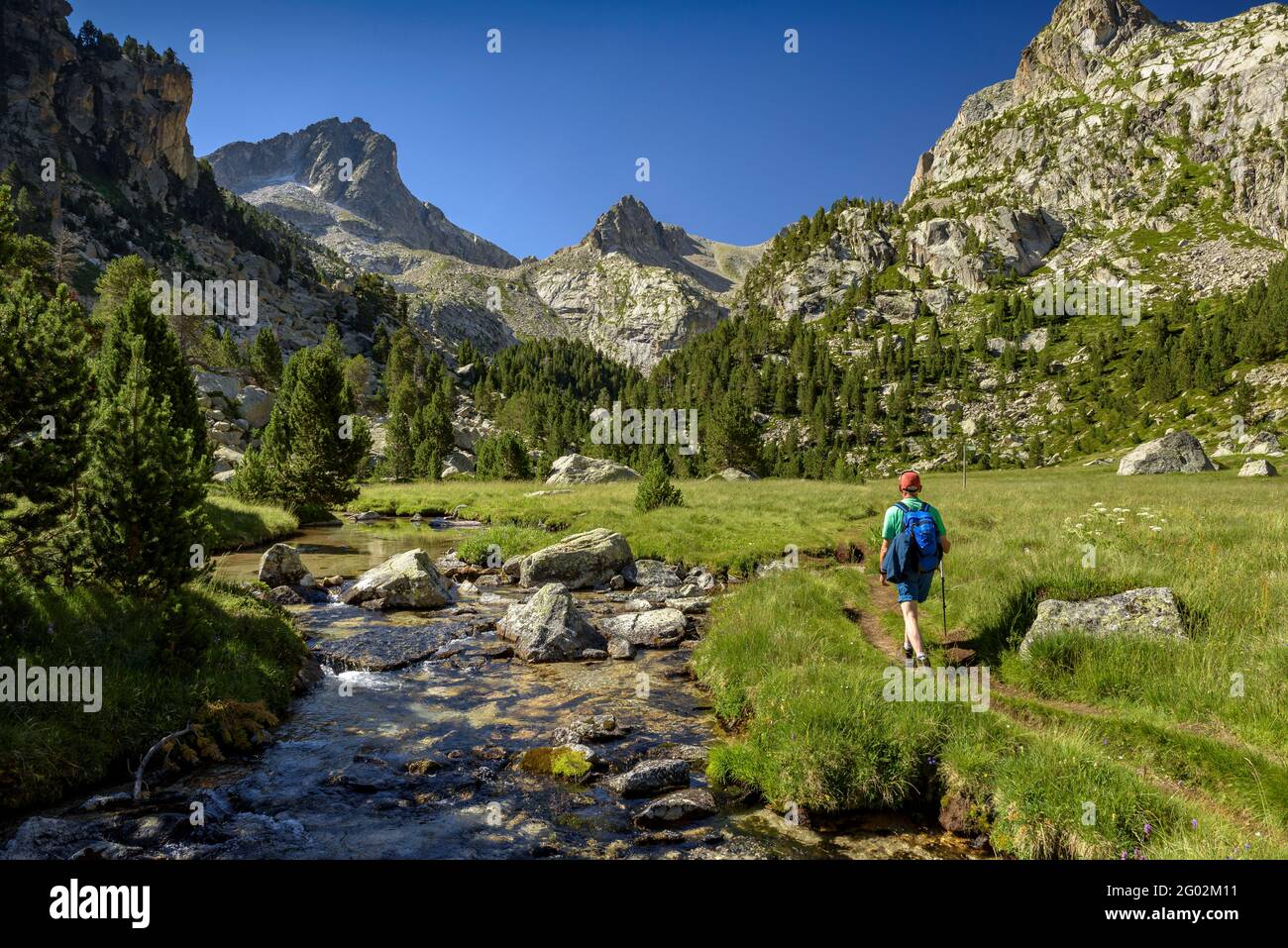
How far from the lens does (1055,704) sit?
378 inches

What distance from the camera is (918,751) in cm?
842

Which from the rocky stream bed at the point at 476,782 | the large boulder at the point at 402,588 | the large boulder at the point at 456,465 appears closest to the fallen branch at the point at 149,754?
the rocky stream bed at the point at 476,782

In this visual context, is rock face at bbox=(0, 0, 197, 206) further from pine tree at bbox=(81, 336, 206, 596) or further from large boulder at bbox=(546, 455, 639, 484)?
pine tree at bbox=(81, 336, 206, 596)

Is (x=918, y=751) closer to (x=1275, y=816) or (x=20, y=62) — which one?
(x=1275, y=816)

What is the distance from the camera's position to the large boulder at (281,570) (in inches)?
882

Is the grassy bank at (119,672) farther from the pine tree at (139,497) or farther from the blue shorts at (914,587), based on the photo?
the blue shorts at (914,587)

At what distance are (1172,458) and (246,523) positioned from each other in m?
86.6

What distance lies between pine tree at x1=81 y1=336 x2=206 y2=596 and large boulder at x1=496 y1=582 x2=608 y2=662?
746 cm

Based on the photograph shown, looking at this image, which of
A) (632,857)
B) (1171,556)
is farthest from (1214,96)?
(632,857)

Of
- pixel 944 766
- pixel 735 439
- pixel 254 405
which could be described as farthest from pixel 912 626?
pixel 254 405

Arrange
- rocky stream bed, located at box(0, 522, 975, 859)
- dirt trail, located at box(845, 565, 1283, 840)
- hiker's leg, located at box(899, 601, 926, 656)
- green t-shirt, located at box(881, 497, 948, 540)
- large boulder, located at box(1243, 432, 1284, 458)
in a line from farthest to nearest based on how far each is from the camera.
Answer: large boulder, located at box(1243, 432, 1284, 458)
green t-shirt, located at box(881, 497, 948, 540)
hiker's leg, located at box(899, 601, 926, 656)
rocky stream bed, located at box(0, 522, 975, 859)
dirt trail, located at box(845, 565, 1283, 840)

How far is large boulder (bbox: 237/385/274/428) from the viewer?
86188mm

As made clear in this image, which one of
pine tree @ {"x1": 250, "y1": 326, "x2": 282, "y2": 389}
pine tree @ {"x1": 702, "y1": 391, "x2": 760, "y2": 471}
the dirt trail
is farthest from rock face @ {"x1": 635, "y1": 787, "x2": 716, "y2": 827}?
pine tree @ {"x1": 250, "y1": 326, "x2": 282, "y2": 389}
